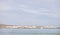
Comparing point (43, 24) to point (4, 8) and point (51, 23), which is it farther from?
point (4, 8)

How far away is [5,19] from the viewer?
1.89 meters

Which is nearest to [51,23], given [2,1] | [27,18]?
[27,18]

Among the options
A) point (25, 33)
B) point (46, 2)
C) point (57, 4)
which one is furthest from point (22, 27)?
point (57, 4)

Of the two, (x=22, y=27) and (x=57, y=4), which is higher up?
(x=57, y=4)

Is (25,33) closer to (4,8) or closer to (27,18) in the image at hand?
(27,18)

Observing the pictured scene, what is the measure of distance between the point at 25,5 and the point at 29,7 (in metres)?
0.08

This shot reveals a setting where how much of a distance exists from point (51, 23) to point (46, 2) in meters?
0.37

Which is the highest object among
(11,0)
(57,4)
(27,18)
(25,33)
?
(11,0)

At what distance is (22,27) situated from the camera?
6.13ft

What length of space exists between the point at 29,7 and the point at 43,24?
375mm

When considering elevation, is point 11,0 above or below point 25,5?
above

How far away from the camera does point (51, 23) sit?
191 centimetres

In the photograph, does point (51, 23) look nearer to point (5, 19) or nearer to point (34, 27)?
point (34, 27)

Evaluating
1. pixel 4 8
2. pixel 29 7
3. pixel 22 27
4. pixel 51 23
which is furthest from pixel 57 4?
pixel 4 8
